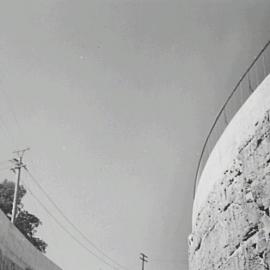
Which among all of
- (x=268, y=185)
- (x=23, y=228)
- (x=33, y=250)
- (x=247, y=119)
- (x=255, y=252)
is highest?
(x=23, y=228)

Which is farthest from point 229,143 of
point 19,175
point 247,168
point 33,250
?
point 19,175

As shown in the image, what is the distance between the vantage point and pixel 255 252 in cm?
513

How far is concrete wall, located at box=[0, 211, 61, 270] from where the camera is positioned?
12703 millimetres

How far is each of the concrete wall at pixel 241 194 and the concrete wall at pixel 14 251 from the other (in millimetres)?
6470

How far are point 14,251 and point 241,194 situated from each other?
9.33m

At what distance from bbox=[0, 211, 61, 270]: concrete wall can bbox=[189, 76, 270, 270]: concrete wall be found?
6470 mm

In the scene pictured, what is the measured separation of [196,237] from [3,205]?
2005cm

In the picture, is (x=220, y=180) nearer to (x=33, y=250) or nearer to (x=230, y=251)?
(x=230, y=251)

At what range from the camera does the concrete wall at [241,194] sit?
16.7 ft

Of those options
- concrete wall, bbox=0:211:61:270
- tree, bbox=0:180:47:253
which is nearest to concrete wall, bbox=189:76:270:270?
concrete wall, bbox=0:211:61:270

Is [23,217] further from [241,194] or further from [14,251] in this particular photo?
[241,194]

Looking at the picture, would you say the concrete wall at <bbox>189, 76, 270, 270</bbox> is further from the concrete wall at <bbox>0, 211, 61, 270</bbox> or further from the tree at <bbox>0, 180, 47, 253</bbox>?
the tree at <bbox>0, 180, 47, 253</bbox>

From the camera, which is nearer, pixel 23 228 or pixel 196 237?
pixel 196 237

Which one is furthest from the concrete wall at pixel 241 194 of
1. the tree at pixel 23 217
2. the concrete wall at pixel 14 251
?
the tree at pixel 23 217
